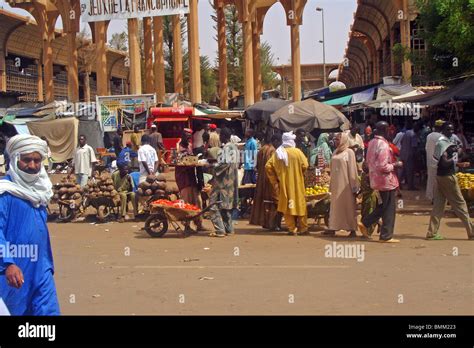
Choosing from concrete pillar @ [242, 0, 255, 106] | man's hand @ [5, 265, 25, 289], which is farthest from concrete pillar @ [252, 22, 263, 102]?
man's hand @ [5, 265, 25, 289]

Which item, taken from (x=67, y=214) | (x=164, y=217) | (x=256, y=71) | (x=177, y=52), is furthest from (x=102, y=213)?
(x=256, y=71)

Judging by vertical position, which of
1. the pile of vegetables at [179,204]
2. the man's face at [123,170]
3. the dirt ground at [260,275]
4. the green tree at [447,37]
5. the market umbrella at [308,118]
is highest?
the green tree at [447,37]

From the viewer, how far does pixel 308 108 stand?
16.6 meters

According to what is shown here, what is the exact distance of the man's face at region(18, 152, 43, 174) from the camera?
5.08 metres

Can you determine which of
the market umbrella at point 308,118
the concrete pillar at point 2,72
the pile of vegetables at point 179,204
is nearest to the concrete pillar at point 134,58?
the concrete pillar at point 2,72

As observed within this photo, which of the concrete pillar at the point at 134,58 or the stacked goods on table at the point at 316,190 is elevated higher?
the concrete pillar at the point at 134,58

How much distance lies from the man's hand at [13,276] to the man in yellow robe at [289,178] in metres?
7.35

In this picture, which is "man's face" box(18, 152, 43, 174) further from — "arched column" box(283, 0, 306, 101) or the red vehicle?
"arched column" box(283, 0, 306, 101)

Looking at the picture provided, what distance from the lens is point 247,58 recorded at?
1313 inches

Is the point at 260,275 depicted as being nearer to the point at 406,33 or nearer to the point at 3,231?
the point at 3,231

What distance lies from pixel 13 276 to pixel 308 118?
40.1 ft

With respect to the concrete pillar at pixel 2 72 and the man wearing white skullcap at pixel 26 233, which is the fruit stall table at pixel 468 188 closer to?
the man wearing white skullcap at pixel 26 233

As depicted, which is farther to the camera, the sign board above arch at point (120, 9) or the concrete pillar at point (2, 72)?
the concrete pillar at point (2, 72)

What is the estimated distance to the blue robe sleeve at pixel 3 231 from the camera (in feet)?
15.5
